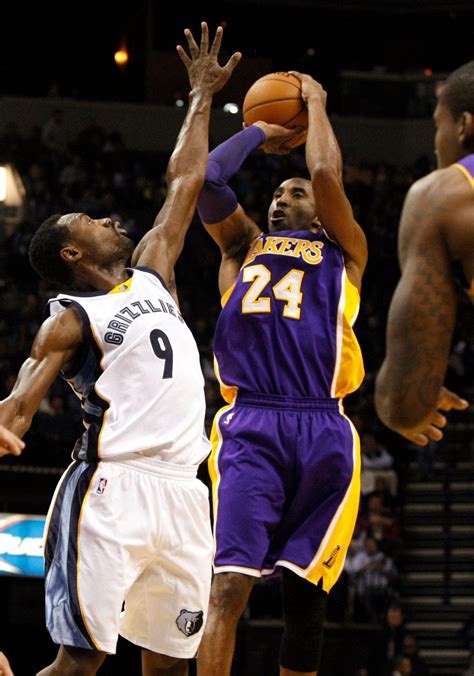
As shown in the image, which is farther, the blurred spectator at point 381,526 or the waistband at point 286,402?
the blurred spectator at point 381,526

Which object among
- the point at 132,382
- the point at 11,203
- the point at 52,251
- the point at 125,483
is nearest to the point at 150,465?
the point at 125,483

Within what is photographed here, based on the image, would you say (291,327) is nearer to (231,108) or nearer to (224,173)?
(224,173)

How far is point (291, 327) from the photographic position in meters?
5.04

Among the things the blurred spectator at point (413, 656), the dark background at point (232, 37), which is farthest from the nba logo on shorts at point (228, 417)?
the dark background at point (232, 37)

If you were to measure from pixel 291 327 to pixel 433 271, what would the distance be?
6.44 feet

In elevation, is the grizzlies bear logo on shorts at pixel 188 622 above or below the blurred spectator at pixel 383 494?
above

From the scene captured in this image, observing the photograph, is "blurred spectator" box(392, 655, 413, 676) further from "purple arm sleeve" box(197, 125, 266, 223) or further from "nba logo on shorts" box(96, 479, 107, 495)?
"nba logo on shorts" box(96, 479, 107, 495)

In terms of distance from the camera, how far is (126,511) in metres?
4.34

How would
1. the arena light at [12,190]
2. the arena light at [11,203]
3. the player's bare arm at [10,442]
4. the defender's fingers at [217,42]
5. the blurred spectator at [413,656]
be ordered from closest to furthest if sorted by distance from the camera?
the player's bare arm at [10,442]
the defender's fingers at [217,42]
the blurred spectator at [413,656]
the arena light at [11,203]
the arena light at [12,190]

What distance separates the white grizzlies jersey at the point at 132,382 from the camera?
4465 millimetres

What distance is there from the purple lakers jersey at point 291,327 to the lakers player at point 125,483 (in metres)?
0.33

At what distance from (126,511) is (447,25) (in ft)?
66.1

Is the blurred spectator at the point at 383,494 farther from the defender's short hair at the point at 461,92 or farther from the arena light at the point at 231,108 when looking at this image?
the defender's short hair at the point at 461,92

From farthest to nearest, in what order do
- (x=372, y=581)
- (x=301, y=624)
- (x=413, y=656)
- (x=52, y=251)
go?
(x=372, y=581) < (x=413, y=656) < (x=52, y=251) < (x=301, y=624)
